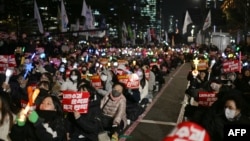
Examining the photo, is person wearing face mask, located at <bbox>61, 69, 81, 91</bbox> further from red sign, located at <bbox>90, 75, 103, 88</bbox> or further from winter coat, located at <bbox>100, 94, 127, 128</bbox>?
winter coat, located at <bbox>100, 94, 127, 128</bbox>

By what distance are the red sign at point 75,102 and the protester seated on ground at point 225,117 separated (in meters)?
2.13

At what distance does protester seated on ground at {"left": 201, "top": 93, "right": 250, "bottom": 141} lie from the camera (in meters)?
5.79

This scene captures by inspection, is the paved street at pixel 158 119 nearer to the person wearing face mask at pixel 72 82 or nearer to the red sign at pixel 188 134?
the person wearing face mask at pixel 72 82

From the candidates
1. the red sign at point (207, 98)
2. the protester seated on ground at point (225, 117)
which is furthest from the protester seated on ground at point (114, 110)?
the protester seated on ground at point (225, 117)

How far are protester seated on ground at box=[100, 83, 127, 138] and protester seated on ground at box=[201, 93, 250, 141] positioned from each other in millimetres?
2881

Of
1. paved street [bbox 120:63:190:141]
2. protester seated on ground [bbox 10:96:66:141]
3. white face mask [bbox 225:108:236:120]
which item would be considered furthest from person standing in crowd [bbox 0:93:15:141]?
paved street [bbox 120:63:190:141]

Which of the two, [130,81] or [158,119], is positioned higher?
[130,81]

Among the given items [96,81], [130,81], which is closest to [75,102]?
[130,81]

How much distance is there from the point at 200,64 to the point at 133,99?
5.60m

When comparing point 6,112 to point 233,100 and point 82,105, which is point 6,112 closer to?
point 82,105

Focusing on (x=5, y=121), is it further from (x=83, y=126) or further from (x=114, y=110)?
(x=114, y=110)

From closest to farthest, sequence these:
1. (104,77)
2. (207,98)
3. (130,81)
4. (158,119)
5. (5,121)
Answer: (5,121) < (207,98) < (130,81) < (158,119) < (104,77)

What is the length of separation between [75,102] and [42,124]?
1.92m

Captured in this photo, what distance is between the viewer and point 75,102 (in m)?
7.26
